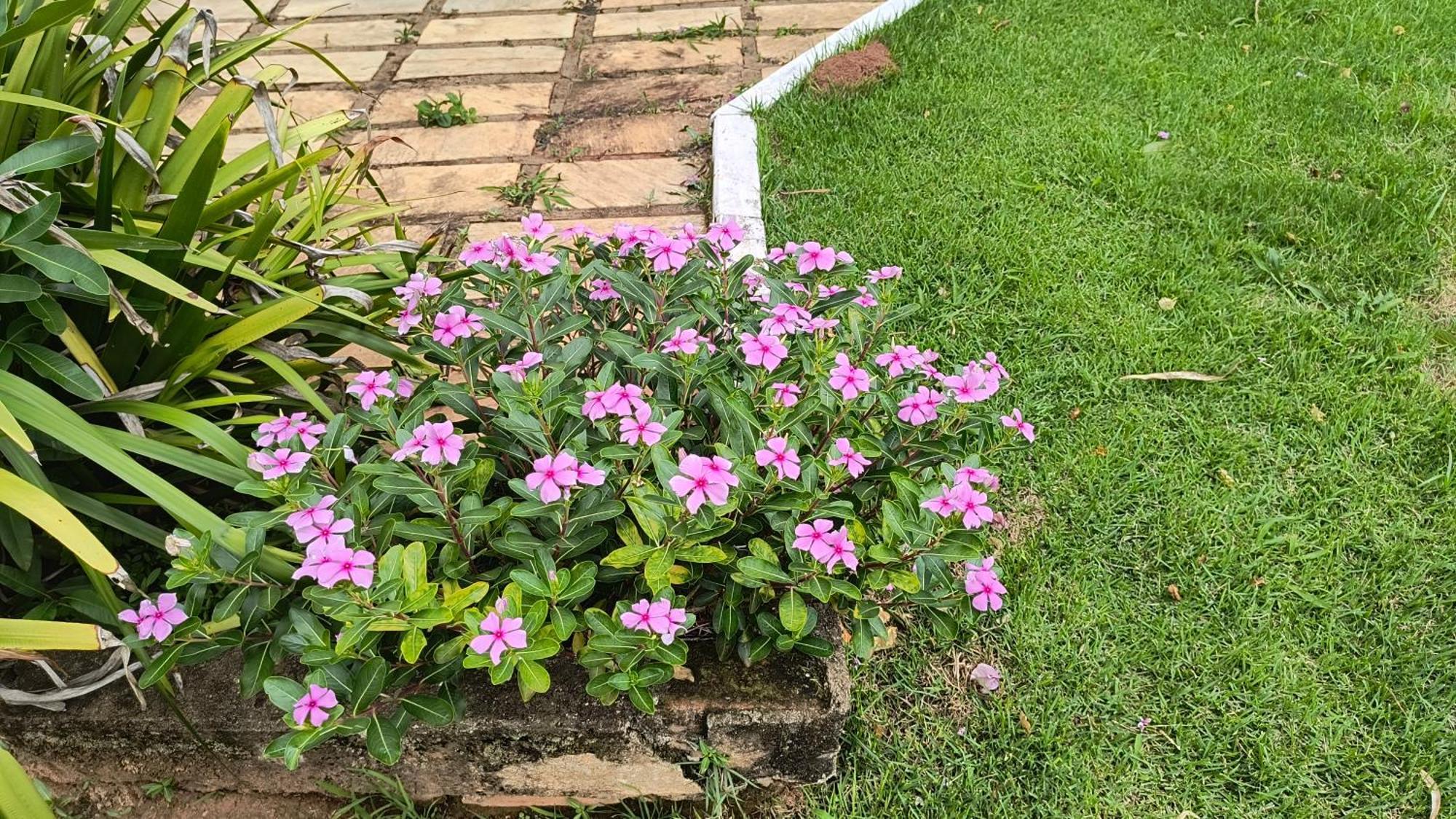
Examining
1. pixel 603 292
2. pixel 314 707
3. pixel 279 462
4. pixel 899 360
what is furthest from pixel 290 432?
pixel 899 360

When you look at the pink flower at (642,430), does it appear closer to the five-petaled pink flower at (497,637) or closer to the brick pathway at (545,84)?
the five-petaled pink flower at (497,637)

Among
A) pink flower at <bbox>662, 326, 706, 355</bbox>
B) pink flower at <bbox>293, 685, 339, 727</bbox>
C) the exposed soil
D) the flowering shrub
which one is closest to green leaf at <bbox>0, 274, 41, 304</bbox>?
the flowering shrub

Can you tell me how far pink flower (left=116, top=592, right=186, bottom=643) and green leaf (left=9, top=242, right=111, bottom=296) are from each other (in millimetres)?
472

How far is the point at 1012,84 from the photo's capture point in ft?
11.5

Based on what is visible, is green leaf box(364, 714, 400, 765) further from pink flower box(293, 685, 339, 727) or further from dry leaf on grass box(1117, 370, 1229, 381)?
dry leaf on grass box(1117, 370, 1229, 381)

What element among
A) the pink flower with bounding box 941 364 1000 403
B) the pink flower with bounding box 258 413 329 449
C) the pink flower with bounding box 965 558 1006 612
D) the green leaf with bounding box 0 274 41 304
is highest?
the green leaf with bounding box 0 274 41 304

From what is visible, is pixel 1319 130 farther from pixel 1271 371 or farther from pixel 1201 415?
pixel 1201 415

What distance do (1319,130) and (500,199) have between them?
109 inches

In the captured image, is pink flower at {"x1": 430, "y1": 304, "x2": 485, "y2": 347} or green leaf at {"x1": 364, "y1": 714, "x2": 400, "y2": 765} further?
pink flower at {"x1": 430, "y1": 304, "x2": 485, "y2": 347}

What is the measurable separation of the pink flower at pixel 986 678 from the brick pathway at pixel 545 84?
166 cm

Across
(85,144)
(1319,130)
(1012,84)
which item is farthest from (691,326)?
(1319,130)

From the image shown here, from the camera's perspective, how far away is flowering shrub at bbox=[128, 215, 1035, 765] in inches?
52.1

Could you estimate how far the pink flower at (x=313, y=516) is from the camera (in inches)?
50.9

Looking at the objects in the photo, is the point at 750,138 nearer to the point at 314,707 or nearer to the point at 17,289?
the point at 17,289
